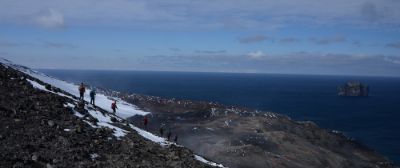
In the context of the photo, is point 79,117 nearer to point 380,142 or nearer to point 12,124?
point 12,124

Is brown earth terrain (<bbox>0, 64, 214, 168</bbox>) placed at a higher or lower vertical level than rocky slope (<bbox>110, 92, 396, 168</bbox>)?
higher

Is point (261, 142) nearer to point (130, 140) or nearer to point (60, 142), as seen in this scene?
point (130, 140)

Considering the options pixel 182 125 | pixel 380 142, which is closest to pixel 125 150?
pixel 182 125

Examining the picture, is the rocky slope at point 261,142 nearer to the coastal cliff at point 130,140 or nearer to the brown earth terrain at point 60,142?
the coastal cliff at point 130,140

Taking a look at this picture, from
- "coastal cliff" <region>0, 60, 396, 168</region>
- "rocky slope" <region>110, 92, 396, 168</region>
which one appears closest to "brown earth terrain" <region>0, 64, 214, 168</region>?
"coastal cliff" <region>0, 60, 396, 168</region>

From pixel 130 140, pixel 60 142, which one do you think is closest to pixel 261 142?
pixel 130 140

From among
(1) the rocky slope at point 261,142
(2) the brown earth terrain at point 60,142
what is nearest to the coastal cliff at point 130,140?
(2) the brown earth terrain at point 60,142

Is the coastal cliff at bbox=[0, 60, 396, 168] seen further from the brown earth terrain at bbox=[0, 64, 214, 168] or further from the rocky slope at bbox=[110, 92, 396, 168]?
the rocky slope at bbox=[110, 92, 396, 168]

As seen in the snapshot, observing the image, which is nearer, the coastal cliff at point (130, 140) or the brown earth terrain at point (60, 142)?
the brown earth terrain at point (60, 142)

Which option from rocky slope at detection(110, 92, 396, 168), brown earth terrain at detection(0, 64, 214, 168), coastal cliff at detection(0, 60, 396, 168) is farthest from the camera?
rocky slope at detection(110, 92, 396, 168)

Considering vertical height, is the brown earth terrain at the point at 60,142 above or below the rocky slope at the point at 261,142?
above
